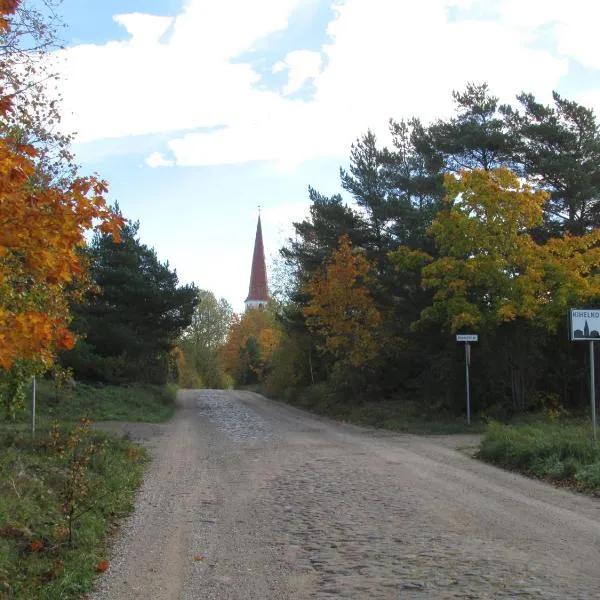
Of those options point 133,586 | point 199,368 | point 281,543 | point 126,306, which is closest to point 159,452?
point 281,543

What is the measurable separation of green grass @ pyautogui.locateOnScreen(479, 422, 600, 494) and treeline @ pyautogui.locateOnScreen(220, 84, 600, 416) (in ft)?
20.5

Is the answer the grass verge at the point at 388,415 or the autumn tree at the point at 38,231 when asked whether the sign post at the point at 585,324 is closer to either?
the grass verge at the point at 388,415

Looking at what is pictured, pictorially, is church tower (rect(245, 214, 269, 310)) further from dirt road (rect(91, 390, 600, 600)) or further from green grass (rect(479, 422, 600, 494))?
dirt road (rect(91, 390, 600, 600))

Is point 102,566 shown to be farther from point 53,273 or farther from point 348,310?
point 348,310

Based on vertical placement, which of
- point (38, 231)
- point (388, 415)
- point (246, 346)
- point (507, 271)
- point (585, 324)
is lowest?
point (388, 415)

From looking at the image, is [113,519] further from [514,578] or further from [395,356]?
[395,356]

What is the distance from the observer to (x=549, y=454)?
40.4ft

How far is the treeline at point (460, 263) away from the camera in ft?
67.4

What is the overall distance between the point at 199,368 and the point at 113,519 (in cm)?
7187

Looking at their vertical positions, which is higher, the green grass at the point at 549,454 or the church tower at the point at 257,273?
the church tower at the point at 257,273

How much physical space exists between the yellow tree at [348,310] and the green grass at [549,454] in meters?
13.0

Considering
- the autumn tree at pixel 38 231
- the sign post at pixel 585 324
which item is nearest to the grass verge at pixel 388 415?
the sign post at pixel 585 324

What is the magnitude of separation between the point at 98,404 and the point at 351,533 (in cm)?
2116

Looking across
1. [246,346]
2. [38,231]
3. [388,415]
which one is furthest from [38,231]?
[246,346]
